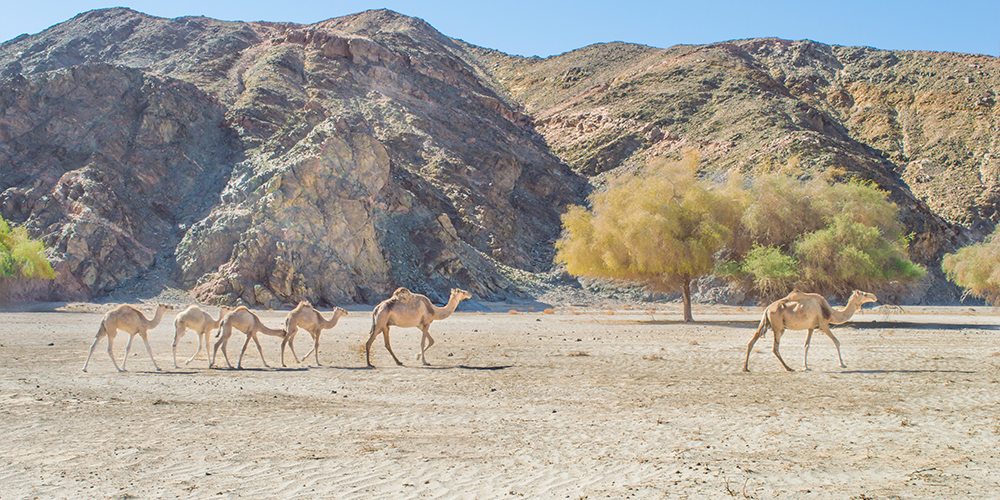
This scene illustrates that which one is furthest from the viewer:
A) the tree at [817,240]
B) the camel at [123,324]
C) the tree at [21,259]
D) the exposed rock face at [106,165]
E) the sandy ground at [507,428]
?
the exposed rock face at [106,165]

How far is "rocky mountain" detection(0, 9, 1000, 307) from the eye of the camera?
1709 inches

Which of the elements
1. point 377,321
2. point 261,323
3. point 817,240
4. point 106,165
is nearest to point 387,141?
point 106,165

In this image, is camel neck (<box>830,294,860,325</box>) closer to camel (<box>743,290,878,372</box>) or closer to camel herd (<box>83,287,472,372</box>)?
camel (<box>743,290,878,372</box>)

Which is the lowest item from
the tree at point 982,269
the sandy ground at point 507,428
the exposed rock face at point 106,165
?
the sandy ground at point 507,428

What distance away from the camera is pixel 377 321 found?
14586mm

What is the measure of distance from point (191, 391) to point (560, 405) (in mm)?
5742

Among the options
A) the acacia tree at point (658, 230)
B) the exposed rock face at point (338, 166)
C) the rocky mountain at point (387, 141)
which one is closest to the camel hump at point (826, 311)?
the acacia tree at point (658, 230)

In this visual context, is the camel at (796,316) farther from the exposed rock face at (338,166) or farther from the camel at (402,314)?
the exposed rock face at (338,166)

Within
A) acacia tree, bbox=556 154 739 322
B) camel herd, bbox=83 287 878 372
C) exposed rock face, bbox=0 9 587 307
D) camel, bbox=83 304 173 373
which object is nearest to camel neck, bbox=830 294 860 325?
camel herd, bbox=83 287 878 372

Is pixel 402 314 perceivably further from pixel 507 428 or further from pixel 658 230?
pixel 658 230

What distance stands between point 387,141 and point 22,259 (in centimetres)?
3691

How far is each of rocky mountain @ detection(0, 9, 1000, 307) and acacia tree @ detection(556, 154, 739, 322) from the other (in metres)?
9.10

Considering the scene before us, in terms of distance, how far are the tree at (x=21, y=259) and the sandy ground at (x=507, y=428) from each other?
25.2 m

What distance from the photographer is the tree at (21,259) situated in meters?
36.3
